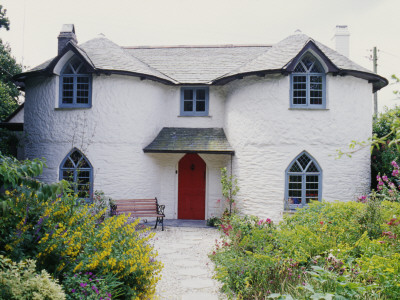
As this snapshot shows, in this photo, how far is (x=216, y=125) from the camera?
516 inches

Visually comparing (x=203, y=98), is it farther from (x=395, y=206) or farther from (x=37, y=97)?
(x=395, y=206)

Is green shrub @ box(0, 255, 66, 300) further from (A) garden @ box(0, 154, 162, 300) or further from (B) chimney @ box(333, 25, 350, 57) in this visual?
(B) chimney @ box(333, 25, 350, 57)

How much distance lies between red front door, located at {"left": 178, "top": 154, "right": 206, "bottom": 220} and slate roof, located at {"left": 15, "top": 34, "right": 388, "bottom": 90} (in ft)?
11.4

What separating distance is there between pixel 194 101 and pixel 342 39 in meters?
7.75

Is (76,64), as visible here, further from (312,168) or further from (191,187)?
(312,168)

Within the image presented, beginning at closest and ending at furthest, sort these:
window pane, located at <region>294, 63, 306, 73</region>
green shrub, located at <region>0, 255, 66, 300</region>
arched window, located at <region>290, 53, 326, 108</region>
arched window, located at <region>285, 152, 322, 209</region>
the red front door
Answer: green shrub, located at <region>0, 255, 66, 300</region> < arched window, located at <region>285, 152, 322, 209</region> < arched window, located at <region>290, 53, 326, 108</region> < window pane, located at <region>294, 63, 306, 73</region> < the red front door

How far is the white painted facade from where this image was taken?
1079cm

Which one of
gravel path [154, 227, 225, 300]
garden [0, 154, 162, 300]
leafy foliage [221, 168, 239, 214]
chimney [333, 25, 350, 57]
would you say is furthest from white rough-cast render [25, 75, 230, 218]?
chimney [333, 25, 350, 57]

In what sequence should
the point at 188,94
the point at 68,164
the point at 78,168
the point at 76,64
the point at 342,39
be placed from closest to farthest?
the point at 78,168 → the point at 68,164 → the point at 76,64 → the point at 188,94 → the point at 342,39

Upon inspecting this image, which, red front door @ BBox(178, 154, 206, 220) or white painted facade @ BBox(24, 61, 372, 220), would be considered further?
red front door @ BBox(178, 154, 206, 220)

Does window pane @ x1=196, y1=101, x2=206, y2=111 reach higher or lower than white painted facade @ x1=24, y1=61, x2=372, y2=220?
higher

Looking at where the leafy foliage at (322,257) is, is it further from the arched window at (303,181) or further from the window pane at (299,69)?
the window pane at (299,69)

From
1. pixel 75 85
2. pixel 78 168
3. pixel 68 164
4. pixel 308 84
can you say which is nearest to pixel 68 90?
pixel 75 85

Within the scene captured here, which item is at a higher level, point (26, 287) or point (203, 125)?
point (203, 125)
